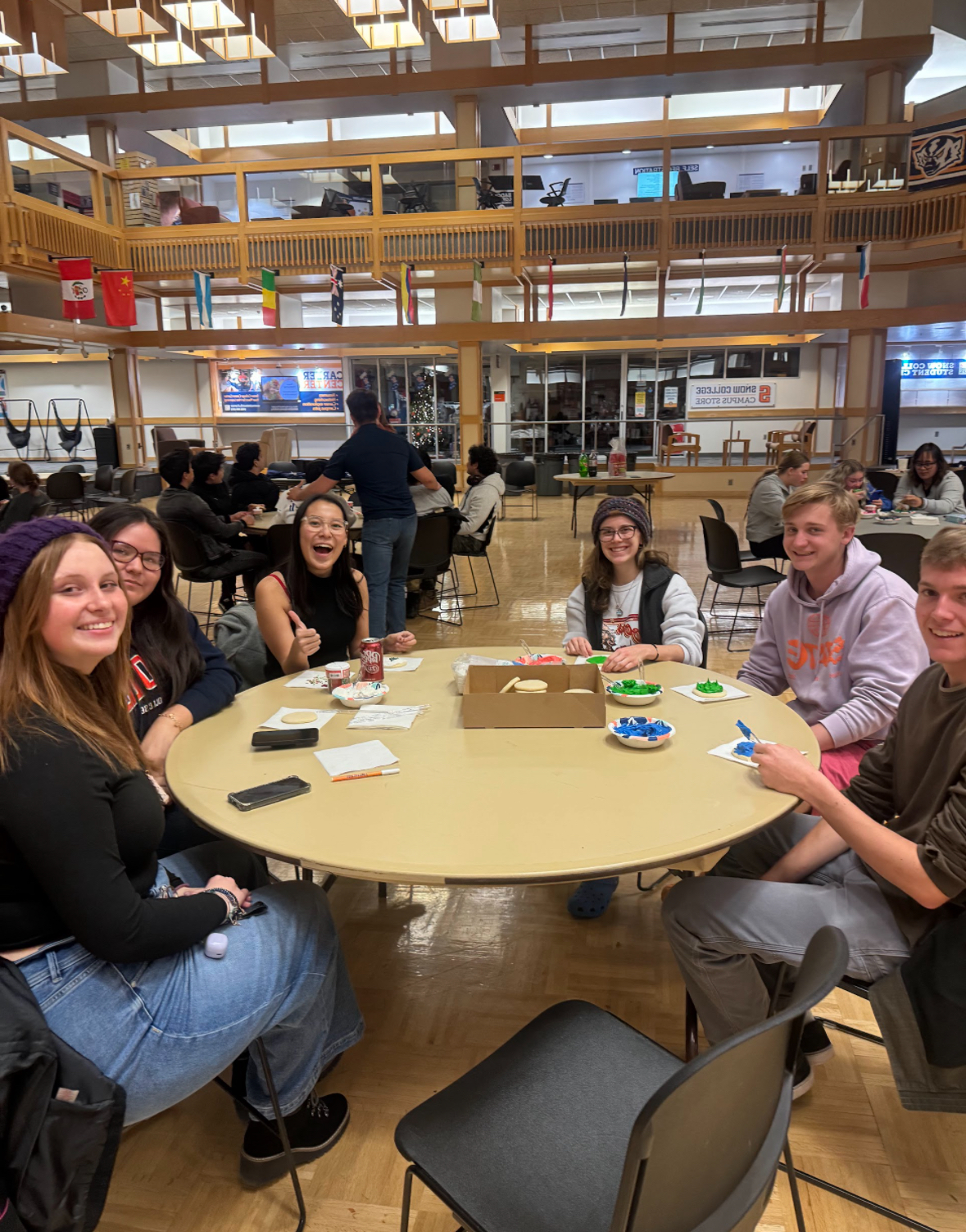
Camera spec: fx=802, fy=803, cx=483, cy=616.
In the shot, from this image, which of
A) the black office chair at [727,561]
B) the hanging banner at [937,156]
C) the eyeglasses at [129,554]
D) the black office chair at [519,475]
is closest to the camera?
the eyeglasses at [129,554]

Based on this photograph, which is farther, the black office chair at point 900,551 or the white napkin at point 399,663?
the black office chair at point 900,551

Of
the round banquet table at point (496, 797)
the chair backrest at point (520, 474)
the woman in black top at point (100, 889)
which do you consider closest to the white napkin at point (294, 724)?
the round banquet table at point (496, 797)

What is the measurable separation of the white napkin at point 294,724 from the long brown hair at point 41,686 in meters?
0.69

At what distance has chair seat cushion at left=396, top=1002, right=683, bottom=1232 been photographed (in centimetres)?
111

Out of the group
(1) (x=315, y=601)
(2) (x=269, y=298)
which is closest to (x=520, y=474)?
(2) (x=269, y=298)

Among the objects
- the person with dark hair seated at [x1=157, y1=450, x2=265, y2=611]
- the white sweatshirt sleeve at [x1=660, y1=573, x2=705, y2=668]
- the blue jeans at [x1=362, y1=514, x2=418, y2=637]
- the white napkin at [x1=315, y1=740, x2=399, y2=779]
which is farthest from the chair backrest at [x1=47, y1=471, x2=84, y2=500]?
the white napkin at [x1=315, y1=740, x2=399, y2=779]

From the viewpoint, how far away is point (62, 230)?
10844mm

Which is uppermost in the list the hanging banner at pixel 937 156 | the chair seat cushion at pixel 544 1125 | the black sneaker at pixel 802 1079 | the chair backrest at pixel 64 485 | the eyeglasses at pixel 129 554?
the hanging banner at pixel 937 156

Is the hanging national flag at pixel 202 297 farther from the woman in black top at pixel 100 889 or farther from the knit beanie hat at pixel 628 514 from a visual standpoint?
the woman in black top at pixel 100 889

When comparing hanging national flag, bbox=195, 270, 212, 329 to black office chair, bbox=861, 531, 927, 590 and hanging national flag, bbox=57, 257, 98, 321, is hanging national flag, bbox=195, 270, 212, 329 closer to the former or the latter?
hanging national flag, bbox=57, 257, 98, 321

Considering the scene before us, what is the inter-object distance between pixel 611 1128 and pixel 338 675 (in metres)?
1.49

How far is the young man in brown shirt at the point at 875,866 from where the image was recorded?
4.81ft

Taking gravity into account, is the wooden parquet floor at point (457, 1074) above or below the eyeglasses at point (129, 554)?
below

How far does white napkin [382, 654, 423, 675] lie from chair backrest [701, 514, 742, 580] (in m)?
3.25
